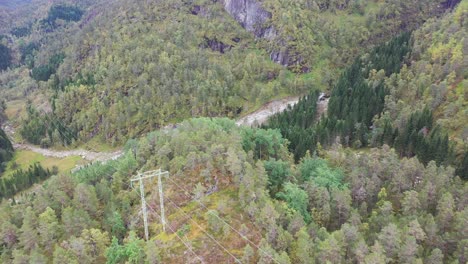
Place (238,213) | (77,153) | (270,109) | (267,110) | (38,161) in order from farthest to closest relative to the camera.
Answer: (267,110), (270,109), (77,153), (38,161), (238,213)

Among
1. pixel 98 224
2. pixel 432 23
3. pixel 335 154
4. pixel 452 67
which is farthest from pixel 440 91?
pixel 98 224

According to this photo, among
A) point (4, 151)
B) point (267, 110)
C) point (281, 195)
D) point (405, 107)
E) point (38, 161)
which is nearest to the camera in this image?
point (281, 195)

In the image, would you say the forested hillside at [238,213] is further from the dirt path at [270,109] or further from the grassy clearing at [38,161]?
the grassy clearing at [38,161]

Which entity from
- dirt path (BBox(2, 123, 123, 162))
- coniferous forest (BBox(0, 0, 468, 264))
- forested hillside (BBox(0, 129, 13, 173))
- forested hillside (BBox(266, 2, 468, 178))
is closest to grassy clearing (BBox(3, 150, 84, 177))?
forested hillside (BBox(0, 129, 13, 173))

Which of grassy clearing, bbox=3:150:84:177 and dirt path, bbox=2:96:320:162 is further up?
dirt path, bbox=2:96:320:162

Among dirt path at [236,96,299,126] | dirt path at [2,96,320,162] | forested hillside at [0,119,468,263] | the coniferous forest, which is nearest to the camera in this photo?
forested hillside at [0,119,468,263]

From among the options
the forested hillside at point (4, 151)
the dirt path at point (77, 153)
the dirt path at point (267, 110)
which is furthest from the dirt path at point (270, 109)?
the forested hillside at point (4, 151)

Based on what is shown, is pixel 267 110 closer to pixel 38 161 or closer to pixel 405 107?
pixel 405 107

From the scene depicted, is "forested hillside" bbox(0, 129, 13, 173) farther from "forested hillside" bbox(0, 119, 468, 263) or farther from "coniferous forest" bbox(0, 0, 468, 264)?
"forested hillside" bbox(0, 119, 468, 263)

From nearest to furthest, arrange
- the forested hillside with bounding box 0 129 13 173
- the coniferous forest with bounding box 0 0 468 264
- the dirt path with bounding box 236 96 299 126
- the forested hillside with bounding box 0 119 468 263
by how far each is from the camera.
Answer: the forested hillside with bounding box 0 119 468 263 → the coniferous forest with bounding box 0 0 468 264 → the forested hillside with bounding box 0 129 13 173 → the dirt path with bounding box 236 96 299 126

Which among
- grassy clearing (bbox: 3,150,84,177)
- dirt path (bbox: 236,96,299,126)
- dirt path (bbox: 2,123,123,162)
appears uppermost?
dirt path (bbox: 236,96,299,126)

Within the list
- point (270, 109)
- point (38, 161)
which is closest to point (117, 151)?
point (38, 161)
